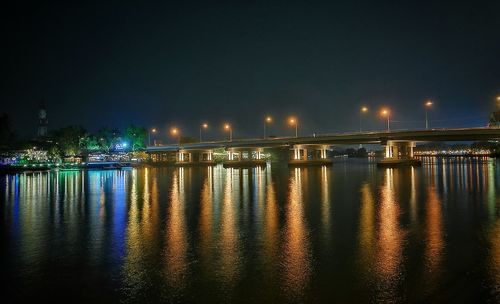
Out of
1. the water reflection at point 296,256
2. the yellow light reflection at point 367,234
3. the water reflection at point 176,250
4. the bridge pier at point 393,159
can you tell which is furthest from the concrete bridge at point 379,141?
the water reflection at point 176,250

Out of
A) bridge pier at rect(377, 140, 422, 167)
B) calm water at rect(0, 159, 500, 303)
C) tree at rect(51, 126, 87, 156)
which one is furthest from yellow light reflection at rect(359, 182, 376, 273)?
tree at rect(51, 126, 87, 156)

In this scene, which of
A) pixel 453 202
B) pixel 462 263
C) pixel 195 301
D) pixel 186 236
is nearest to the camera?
pixel 195 301

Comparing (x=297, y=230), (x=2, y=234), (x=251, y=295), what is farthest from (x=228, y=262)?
(x=2, y=234)

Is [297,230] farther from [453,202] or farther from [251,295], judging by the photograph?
[453,202]

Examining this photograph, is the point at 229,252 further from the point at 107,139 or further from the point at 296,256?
the point at 107,139

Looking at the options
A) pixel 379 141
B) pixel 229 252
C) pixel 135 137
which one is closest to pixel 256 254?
pixel 229 252

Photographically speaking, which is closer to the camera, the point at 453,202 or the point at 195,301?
the point at 195,301

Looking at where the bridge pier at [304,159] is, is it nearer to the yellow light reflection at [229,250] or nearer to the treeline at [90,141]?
the treeline at [90,141]

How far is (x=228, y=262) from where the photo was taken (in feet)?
41.6

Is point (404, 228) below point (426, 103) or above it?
below

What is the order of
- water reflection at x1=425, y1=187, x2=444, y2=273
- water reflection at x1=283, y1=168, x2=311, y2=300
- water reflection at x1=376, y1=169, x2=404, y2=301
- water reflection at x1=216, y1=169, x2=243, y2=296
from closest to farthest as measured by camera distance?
water reflection at x1=376, y1=169, x2=404, y2=301
water reflection at x1=283, y1=168, x2=311, y2=300
water reflection at x1=216, y1=169, x2=243, y2=296
water reflection at x1=425, y1=187, x2=444, y2=273

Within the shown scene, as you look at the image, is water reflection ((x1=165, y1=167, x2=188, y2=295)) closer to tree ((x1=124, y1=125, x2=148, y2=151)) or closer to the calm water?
the calm water

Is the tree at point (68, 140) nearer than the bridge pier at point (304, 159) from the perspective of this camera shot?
No

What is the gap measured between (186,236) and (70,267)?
16.2ft
